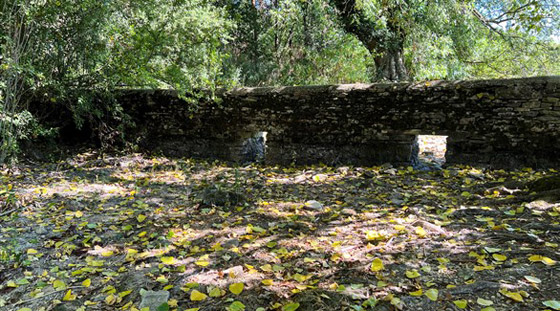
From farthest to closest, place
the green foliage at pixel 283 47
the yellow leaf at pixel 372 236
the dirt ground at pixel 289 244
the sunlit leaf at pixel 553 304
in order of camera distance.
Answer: the green foliage at pixel 283 47
the yellow leaf at pixel 372 236
the dirt ground at pixel 289 244
the sunlit leaf at pixel 553 304

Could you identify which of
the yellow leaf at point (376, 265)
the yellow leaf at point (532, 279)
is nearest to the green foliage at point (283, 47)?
the yellow leaf at point (376, 265)

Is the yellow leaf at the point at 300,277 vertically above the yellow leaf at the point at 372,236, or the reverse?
the yellow leaf at the point at 372,236

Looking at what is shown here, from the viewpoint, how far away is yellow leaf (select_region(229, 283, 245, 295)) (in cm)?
248

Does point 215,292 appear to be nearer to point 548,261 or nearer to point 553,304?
point 553,304

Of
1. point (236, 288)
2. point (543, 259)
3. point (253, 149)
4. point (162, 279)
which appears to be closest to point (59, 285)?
point (162, 279)

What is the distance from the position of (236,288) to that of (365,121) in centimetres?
454

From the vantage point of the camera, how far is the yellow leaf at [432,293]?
2.21 meters

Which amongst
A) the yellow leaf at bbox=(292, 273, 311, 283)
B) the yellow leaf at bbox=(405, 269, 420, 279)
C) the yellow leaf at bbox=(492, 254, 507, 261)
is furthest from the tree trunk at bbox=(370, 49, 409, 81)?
the yellow leaf at bbox=(292, 273, 311, 283)

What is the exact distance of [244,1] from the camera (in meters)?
11.2

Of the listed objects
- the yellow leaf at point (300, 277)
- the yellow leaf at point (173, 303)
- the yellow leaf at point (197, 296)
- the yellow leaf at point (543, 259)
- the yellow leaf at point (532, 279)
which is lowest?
the yellow leaf at point (173, 303)

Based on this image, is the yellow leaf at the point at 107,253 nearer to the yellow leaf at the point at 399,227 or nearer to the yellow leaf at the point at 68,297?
the yellow leaf at the point at 68,297

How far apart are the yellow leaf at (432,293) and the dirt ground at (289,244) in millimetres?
10

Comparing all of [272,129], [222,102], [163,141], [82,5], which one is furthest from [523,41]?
[82,5]

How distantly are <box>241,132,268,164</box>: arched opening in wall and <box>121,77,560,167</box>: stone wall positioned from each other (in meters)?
0.19
